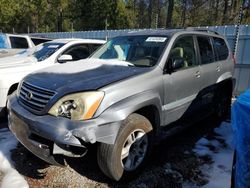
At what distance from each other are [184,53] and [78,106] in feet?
7.01

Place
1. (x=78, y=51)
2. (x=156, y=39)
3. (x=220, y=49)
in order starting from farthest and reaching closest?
(x=78, y=51)
(x=220, y=49)
(x=156, y=39)

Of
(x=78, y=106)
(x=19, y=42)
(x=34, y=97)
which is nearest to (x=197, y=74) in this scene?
(x=78, y=106)

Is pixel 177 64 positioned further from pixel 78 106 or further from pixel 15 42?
pixel 15 42

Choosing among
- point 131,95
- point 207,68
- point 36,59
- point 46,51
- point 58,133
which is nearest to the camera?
point 58,133

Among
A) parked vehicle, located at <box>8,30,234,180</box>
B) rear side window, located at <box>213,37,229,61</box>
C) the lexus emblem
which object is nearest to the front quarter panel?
parked vehicle, located at <box>8,30,234,180</box>

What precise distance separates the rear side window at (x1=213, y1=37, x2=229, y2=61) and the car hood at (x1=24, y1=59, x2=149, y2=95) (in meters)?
2.27

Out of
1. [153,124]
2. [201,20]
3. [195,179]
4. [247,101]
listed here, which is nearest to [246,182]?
[247,101]

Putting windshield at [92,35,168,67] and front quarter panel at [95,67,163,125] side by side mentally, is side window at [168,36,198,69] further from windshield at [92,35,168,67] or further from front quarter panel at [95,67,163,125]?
front quarter panel at [95,67,163,125]

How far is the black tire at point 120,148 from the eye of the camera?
128 inches

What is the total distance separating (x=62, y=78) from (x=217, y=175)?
227 cm

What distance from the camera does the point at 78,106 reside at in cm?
316

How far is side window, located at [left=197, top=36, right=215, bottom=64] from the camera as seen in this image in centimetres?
502

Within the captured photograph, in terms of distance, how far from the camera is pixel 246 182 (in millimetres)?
2166

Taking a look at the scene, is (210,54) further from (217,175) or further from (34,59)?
(34,59)
